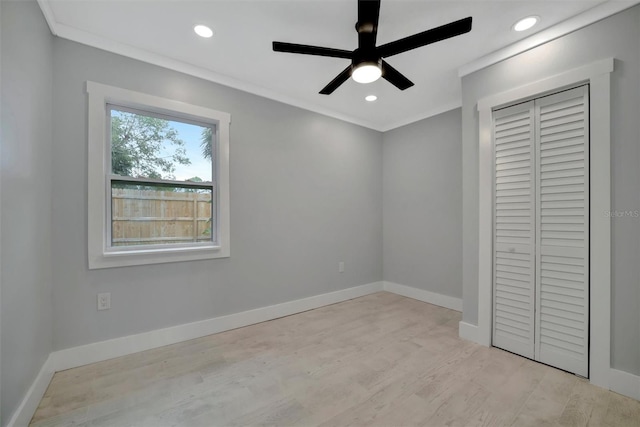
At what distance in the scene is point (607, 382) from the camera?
184 centimetres

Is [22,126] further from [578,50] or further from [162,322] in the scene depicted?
[578,50]

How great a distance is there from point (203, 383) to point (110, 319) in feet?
3.33

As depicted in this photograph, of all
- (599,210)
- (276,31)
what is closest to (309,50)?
(276,31)

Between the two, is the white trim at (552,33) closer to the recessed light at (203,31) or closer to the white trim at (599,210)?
the white trim at (599,210)

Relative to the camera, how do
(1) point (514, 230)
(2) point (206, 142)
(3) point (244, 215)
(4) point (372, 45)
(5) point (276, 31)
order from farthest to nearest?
(3) point (244, 215) < (2) point (206, 142) < (1) point (514, 230) < (5) point (276, 31) < (4) point (372, 45)

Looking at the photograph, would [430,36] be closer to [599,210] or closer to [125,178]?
[599,210]

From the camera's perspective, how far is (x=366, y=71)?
1785mm

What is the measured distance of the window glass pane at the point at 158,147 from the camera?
2.39 m

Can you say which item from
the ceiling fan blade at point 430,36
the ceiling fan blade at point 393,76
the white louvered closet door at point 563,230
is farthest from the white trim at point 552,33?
the ceiling fan blade at point 430,36

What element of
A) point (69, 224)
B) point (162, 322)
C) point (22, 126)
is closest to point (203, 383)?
point (162, 322)

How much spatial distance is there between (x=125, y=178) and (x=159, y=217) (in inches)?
17.1

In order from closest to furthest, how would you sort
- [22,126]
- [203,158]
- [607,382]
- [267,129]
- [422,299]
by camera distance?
[22,126]
[607,382]
[203,158]
[267,129]
[422,299]

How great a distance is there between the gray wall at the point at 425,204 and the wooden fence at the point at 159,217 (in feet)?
8.86

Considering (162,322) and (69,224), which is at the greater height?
(69,224)
